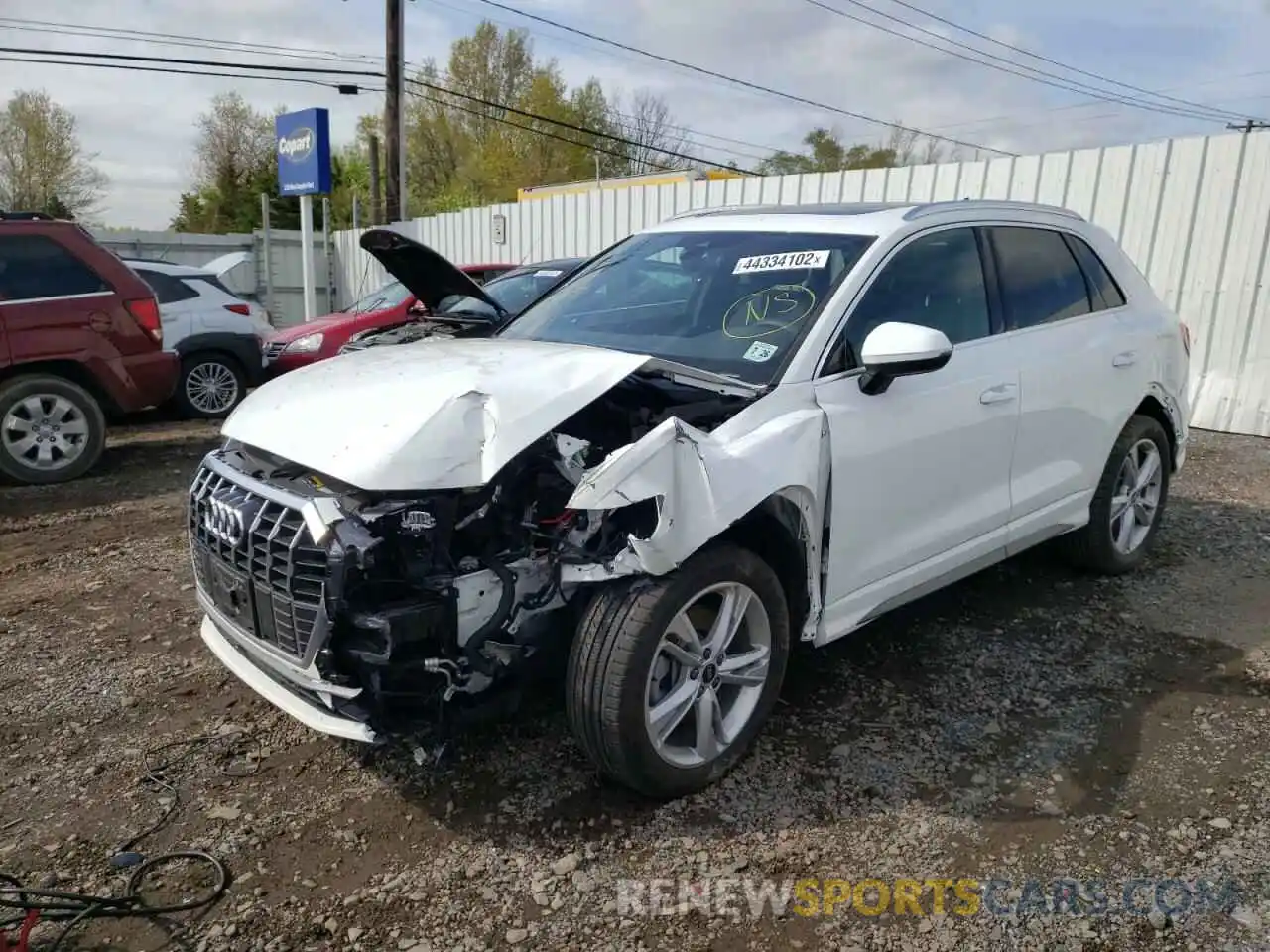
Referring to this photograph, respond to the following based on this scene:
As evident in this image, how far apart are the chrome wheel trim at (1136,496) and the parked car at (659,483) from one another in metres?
0.85

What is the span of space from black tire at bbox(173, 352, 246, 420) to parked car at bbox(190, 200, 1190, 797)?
682 centimetres

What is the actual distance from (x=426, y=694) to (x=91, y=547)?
3.89 metres

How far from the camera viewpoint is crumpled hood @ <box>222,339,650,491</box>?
2557mm

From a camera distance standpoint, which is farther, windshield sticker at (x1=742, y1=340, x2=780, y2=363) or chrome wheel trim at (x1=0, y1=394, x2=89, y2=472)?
chrome wheel trim at (x1=0, y1=394, x2=89, y2=472)

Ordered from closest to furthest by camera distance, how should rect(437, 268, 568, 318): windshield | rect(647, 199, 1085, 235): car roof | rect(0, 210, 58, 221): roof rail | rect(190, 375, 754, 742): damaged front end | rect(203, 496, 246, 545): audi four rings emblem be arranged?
rect(190, 375, 754, 742): damaged front end → rect(203, 496, 246, 545): audi four rings emblem → rect(647, 199, 1085, 235): car roof → rect(0, 210, 58, 221): roof rail → rect(437, 268, 568, 318): windshield

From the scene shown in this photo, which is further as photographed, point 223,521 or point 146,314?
point 146,314

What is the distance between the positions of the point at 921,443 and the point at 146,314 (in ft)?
20.4

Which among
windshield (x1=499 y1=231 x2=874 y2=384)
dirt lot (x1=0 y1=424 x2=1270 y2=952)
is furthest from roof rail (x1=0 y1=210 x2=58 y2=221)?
windshield (x1=499 y1=231 x2=874 y2=384)

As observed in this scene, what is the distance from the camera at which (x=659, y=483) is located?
2.59 m

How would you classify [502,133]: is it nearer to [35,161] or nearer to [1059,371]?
[35,161]

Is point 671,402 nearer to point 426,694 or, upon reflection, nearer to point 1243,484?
point 426,694

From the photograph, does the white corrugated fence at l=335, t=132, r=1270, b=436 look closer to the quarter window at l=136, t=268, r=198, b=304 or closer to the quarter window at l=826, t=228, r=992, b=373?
the quarter window at l=826, t=228, r=992, b=373

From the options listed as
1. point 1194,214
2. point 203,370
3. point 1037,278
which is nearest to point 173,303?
point 203,370

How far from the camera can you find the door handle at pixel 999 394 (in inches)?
144
